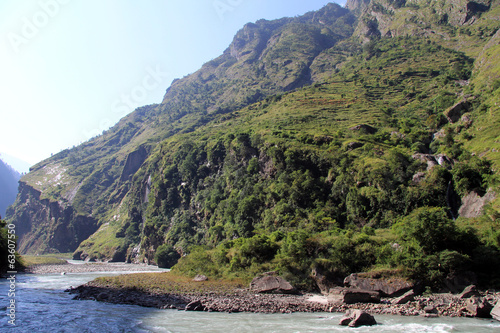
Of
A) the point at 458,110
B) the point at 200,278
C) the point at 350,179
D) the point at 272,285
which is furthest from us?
the point at 458,110

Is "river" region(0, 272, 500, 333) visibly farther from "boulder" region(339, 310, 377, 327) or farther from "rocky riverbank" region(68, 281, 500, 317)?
"rocky riverbank" region(68, 281, 500, 317)

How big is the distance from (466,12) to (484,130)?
456 ft

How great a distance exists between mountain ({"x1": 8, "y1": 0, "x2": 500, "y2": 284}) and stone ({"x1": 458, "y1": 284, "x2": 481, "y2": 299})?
2837mm

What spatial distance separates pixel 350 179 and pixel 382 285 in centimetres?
2821

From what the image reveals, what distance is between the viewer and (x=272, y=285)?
35625mm

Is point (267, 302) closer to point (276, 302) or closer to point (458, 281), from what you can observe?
point (276, 302)

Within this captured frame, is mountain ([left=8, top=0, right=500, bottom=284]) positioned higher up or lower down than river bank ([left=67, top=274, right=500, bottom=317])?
higher up

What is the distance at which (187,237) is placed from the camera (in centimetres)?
8856

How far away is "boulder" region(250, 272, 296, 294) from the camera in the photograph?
34.9 metres

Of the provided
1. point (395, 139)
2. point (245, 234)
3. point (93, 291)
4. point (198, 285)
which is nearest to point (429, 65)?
point (395, 139)

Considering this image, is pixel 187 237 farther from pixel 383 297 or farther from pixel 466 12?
pixel 466 12

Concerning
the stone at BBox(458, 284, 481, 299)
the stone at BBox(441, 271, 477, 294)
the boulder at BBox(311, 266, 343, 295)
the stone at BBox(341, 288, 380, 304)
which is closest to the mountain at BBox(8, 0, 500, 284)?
the boulder at BBox(311, 266, 343, 295)

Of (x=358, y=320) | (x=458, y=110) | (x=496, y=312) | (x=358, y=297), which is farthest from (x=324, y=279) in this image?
(x=458, y=110)

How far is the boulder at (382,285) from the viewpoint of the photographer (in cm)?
3067
